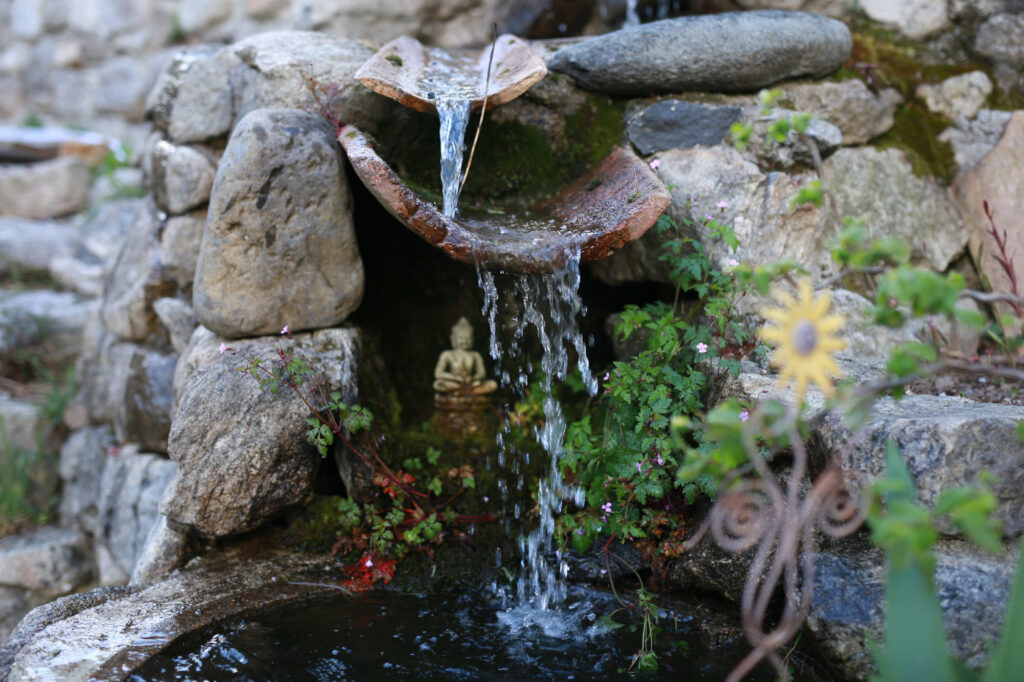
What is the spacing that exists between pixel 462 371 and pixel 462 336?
168 mm

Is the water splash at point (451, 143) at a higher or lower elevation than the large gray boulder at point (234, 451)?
higher

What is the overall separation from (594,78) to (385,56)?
932 millimetres

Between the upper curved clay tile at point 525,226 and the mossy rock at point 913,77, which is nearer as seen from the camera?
the upper curved clay tile at point 525,226

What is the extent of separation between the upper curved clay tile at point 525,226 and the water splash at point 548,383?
0.09m

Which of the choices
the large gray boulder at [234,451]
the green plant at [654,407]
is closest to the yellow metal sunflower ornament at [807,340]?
the green plant at [654,407]

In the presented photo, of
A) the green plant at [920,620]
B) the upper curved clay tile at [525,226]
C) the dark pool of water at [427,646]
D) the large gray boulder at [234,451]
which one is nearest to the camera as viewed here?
the green plant at [920,620]

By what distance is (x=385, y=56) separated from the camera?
3.24 meters

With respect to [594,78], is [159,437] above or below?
below

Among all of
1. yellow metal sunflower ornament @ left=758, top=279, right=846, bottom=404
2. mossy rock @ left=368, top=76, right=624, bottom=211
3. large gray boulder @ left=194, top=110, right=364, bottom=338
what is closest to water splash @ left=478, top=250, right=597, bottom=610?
mossy rock @ left=368, top=76, right=624, bottom=211

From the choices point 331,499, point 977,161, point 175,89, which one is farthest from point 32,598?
point 977,161

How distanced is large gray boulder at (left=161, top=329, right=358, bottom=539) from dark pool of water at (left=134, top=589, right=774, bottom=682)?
425 mm

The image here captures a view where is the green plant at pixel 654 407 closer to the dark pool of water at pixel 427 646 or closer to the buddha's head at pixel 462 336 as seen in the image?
the dark pool of water at pixel 427 646

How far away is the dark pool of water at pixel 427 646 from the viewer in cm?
233

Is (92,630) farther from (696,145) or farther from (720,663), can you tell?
(696,145)
